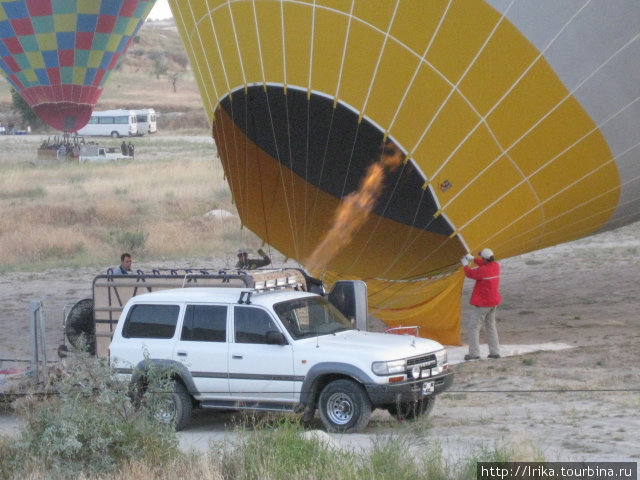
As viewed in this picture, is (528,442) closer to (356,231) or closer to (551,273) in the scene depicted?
(356,231)

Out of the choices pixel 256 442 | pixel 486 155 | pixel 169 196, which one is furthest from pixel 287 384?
pixel 169 196

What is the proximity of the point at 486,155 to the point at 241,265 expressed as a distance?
12.1 ft

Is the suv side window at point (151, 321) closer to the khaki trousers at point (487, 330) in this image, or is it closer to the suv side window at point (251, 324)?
the suv side window at point (251, 324)

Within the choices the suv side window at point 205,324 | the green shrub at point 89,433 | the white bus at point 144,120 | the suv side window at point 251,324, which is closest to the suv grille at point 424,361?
the suv side window at point 251,324

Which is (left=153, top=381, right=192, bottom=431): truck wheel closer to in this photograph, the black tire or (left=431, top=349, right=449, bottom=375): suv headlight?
the black tire

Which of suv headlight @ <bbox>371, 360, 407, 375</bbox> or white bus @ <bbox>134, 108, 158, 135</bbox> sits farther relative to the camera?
white bus @ <bbox>134, 108, 158, 135</bbox>

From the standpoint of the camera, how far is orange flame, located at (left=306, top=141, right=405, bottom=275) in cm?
1251

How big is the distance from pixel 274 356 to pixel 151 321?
134 centimetres

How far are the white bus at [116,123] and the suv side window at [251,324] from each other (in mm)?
62719

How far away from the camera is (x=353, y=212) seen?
1407 cm

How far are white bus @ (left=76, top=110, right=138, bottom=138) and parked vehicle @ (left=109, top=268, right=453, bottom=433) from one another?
62.3 meters

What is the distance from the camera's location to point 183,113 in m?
83.7

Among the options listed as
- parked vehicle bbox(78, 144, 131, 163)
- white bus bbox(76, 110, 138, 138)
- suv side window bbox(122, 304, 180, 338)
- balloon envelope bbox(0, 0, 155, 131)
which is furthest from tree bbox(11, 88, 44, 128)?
suv side window bbox(122, 304, 180, 338)

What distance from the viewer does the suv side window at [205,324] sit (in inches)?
377
